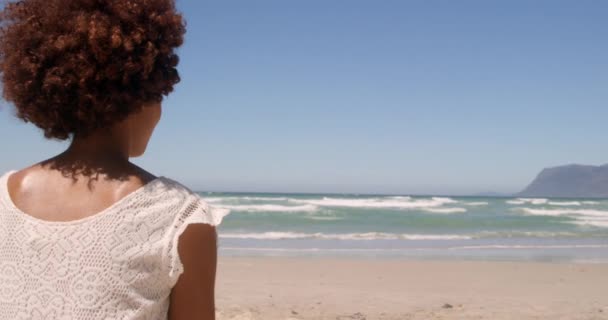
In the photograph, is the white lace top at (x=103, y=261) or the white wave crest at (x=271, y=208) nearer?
the white lace top at (x=103, y=261)

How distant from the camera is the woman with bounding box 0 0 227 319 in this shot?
A: 1247mm

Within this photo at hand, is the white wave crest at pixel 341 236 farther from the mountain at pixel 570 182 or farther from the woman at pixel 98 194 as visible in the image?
the mountain at pixel 570 182

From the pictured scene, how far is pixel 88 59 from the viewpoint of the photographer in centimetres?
127

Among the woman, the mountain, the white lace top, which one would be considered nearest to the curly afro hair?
the woman

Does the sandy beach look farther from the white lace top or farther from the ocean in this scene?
the white lace top

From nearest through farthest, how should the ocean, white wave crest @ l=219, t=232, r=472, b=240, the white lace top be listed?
the white lace top
the ocean
white wave crest @ l=219, t=232, r=472, b=240

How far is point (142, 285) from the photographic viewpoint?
49.4 inches

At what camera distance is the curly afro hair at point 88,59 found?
1280 millimetres

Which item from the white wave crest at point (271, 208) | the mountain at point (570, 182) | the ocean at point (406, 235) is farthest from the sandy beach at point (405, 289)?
the mountain at point (570, 182)

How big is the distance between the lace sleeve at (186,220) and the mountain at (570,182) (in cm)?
12493

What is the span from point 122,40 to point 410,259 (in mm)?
11159

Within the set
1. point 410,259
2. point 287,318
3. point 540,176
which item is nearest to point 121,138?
point 287,318

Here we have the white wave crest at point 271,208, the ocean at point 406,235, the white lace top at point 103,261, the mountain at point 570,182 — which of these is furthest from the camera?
the mountain at point 570,182

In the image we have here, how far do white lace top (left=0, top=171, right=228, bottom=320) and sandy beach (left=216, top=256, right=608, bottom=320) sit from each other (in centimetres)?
536
